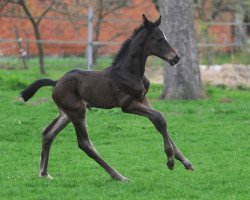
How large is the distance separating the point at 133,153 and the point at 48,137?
2216 millimetres

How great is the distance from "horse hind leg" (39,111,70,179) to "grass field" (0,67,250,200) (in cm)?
21

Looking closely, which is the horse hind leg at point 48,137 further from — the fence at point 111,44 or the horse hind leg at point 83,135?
the fence at point 111,44

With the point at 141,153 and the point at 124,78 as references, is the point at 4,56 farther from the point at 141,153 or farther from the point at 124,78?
the point at 124,78

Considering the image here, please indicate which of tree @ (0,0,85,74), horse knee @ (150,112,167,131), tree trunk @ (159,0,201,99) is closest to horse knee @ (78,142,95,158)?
horse knee @ (150,112,167,131)

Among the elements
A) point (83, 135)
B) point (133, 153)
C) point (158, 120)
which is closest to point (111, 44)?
point (133, 153)

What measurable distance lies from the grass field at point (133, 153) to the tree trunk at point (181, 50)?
672 millimetres

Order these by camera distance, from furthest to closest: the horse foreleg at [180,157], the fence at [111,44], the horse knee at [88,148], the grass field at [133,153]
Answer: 1. the fence at [111,44]
2. the horse knee at [88,148]
3. the horse foreleg at [180,157]
4. the grass field at [133,153]

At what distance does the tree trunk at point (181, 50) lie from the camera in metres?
19.0

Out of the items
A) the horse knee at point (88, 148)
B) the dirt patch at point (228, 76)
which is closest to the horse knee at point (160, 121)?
the horse knee at point (88, 148)

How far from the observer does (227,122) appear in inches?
596

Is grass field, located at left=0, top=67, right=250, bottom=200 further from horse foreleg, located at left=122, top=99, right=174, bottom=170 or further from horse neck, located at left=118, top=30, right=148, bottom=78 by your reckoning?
horse neck, located at left=118, top=30, right=148, bottom=78

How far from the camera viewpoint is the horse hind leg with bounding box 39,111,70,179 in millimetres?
9586

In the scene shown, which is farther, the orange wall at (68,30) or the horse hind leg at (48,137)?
the orange wall at (68,30)

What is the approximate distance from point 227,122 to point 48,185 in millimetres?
6965
